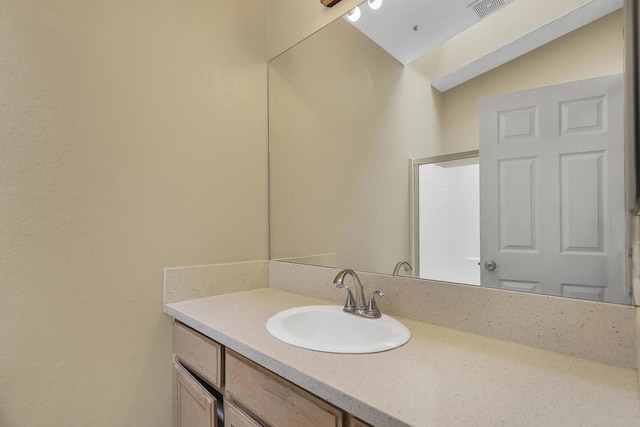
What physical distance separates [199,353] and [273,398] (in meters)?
0.43

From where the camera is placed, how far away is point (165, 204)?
1301 millimetres

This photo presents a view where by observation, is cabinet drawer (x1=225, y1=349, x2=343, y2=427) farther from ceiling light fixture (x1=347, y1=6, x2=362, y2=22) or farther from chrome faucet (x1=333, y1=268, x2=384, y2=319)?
ceiling light fixture (x1=347, y1=6, x2=362, y2=22)

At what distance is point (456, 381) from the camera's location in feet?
2.15

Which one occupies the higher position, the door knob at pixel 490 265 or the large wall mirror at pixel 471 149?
the large wall mirror at pixel 471 149

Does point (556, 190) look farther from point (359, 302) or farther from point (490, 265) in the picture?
point (359, 302)

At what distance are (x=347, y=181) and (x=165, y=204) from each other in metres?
0.76

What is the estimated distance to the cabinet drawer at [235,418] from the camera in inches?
34.8

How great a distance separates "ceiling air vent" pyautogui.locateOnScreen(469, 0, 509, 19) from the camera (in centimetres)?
96

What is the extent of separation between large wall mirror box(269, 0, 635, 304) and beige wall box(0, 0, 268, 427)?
1.48ft

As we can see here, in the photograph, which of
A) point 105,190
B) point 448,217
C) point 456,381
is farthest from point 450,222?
point 105,190

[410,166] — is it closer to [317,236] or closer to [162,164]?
[317,236]

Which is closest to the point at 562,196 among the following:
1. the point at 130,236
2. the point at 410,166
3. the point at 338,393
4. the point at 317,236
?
the point at 410,166

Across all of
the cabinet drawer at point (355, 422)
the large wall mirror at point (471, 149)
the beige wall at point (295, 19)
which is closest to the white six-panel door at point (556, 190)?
the large wall mirror at point (471, 149)

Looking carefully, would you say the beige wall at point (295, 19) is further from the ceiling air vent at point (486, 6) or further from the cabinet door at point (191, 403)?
the cabinet door at point (191, 403)
